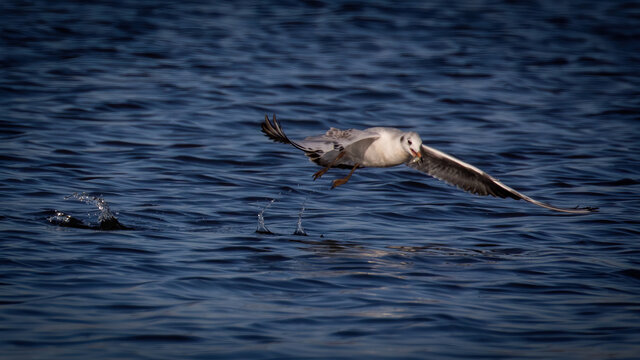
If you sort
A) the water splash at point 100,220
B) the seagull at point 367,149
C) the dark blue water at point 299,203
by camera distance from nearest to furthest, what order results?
the dark blue water at point 299,203
the seagull at point 367,149
the water splash at point 100,220

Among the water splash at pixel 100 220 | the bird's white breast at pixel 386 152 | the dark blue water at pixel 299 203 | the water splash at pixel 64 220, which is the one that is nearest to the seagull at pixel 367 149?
the bird's white breast at pixel 386 152

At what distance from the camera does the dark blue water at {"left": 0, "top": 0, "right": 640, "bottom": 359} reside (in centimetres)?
593

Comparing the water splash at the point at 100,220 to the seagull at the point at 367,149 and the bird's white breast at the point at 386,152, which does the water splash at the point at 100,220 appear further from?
the bird's white breast at the point at 386,152

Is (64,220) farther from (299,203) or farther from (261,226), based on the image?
(299,203)

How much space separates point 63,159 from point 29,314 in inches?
212

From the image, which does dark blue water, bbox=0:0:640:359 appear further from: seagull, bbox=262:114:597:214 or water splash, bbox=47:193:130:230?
seagull, bbox=262:114:597:214

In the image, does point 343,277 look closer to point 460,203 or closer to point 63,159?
point 460,203

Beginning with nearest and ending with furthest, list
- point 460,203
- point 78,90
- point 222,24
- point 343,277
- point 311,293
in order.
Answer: point 311,293 → point 343,277 → point 460,203 → point 78,90 → point 222,24

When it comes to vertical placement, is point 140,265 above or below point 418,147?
below

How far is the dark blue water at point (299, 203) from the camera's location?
5930 mm

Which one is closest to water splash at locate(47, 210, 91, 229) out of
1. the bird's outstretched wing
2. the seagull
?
the seagull

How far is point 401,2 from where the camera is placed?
28.1 metres

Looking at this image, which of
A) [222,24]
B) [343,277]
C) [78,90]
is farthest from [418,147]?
[222,24]

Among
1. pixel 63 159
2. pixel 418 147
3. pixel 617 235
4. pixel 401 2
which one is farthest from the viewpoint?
pixel 401 2
